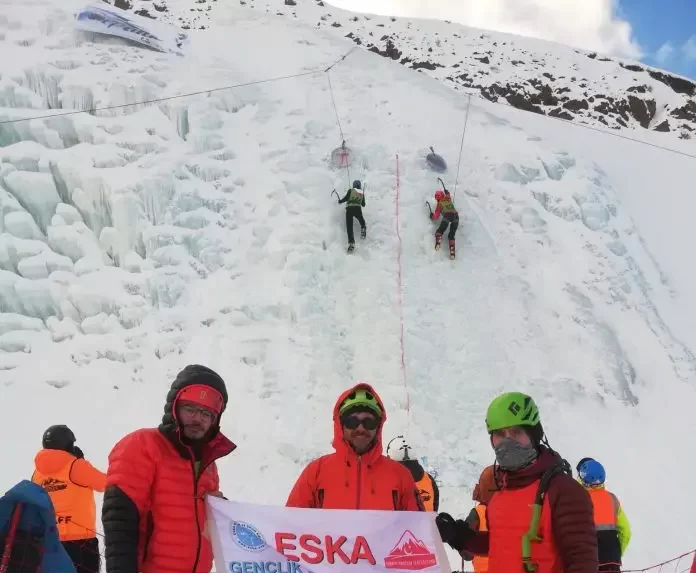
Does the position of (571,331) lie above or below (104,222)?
below

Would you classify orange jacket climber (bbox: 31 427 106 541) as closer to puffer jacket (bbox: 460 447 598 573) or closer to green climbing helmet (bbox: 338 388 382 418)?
green climbing helmet (bbox: 338 388 382 418)

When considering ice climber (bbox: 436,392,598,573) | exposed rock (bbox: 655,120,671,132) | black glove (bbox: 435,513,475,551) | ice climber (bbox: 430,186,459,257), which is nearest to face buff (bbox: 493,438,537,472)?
ice climber (bbox: 436,392,598,573)

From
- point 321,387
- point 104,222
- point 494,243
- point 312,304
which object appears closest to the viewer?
point 321,387

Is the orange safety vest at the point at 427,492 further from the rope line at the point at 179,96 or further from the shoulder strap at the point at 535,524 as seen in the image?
the rope line at the point at 179,96

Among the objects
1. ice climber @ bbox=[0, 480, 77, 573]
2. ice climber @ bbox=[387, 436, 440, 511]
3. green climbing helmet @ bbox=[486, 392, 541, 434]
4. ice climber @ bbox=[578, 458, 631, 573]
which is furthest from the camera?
ice climber @ bbox=[387, 436, 440, 511]

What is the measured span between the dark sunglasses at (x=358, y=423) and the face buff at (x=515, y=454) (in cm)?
70

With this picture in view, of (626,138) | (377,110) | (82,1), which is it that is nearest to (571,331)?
(377,110)

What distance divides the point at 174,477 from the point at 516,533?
1.52 metres

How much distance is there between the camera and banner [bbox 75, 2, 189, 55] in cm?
1262

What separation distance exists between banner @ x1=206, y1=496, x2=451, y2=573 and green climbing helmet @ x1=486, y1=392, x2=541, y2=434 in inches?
25.2

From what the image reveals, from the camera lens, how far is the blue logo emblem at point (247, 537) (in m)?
2.89

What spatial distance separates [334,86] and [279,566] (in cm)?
1213

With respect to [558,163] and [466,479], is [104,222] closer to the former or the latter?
[466,479]

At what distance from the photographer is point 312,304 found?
931cm
